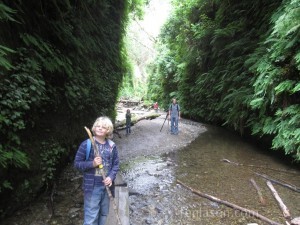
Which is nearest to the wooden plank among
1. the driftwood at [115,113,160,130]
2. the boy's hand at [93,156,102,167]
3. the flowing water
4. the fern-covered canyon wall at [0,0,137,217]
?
the flowing water

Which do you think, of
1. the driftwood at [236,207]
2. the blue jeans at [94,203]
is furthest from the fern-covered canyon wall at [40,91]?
the driftwood at [236,207]

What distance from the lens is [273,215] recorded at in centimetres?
526

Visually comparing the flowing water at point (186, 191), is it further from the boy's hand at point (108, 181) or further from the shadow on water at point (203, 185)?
the boy's hand at point (108, 181)

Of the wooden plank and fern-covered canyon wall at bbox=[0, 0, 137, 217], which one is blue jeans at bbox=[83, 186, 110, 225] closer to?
the wooden plank

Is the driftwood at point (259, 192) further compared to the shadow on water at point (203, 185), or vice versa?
the driftwood at point (259, 192)

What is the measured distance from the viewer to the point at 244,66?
1230cm

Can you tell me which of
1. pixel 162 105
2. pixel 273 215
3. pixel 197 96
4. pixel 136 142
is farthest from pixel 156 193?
pixel 162 105

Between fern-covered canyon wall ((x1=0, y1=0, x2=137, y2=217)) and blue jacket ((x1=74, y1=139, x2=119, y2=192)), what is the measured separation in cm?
99

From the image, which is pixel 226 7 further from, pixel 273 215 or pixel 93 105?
pixel 273 215

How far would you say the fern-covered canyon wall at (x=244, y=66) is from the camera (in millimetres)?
8156

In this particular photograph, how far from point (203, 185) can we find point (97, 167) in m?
3.97

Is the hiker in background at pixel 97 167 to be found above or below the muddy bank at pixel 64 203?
above

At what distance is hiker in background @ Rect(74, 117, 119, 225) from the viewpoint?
3.52 metres

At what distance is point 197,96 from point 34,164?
52.8ft
